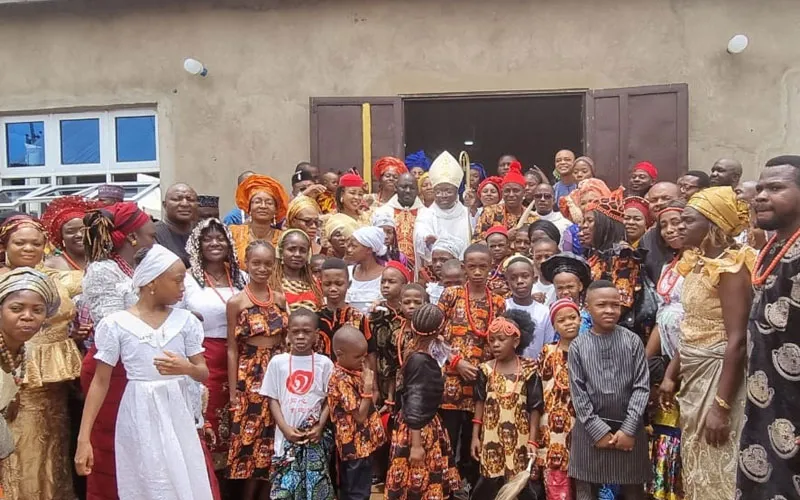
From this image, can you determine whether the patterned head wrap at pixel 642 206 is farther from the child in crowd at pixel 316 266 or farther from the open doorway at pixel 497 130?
the open doorway at pixel 497 130

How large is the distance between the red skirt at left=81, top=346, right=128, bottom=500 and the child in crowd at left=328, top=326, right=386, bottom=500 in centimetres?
126

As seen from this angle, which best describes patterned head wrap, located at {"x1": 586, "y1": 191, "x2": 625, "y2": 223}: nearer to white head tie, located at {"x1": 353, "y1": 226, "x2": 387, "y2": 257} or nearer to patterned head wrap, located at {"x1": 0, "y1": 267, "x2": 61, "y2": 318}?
white head tie, located at {"x1": 353, "y1": 226, "x2": 387, "y2": 257}

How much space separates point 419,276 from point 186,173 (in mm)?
4699

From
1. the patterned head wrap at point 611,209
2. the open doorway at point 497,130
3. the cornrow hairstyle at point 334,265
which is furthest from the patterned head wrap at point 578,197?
the open doorway at point 497,130

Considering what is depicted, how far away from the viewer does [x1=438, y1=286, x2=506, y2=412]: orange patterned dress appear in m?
4.93

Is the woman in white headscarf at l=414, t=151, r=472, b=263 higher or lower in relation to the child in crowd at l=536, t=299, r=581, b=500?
higher

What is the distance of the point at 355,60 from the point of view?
9.82 meters

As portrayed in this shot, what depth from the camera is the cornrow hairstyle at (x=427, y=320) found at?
4652mm

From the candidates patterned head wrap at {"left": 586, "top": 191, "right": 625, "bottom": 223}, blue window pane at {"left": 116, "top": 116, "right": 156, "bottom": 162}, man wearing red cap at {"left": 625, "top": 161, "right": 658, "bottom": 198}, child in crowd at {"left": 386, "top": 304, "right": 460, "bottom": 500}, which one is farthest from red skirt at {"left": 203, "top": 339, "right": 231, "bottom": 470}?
blue window pane at {"left": 116, "top": 116, "right": 156, "bottom": 162}

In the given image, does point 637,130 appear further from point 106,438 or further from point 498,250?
point 106,438

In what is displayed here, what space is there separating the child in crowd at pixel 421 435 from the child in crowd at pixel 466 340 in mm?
268

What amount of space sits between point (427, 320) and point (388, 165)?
4772 millimetres

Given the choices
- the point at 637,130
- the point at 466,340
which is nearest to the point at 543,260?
the point at 466,340

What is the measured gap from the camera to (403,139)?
9859mm
